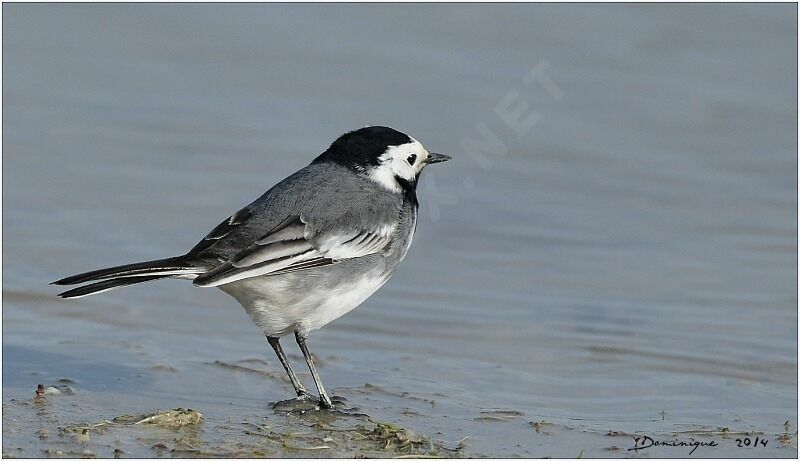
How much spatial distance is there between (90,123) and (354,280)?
299 inches

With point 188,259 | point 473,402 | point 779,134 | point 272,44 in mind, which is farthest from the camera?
point 272,44

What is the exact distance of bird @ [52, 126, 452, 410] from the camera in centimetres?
725

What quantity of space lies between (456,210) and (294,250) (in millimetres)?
5882

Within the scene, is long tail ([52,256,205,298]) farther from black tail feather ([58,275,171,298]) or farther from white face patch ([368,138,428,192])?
white face patch ([368,138,428,192])

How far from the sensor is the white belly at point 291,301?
7512mm

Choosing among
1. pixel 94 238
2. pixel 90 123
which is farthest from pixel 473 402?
pixel 90 123

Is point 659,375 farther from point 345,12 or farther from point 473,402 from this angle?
point 345,12

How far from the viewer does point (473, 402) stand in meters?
8.17

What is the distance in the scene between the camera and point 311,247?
762 centimetres
